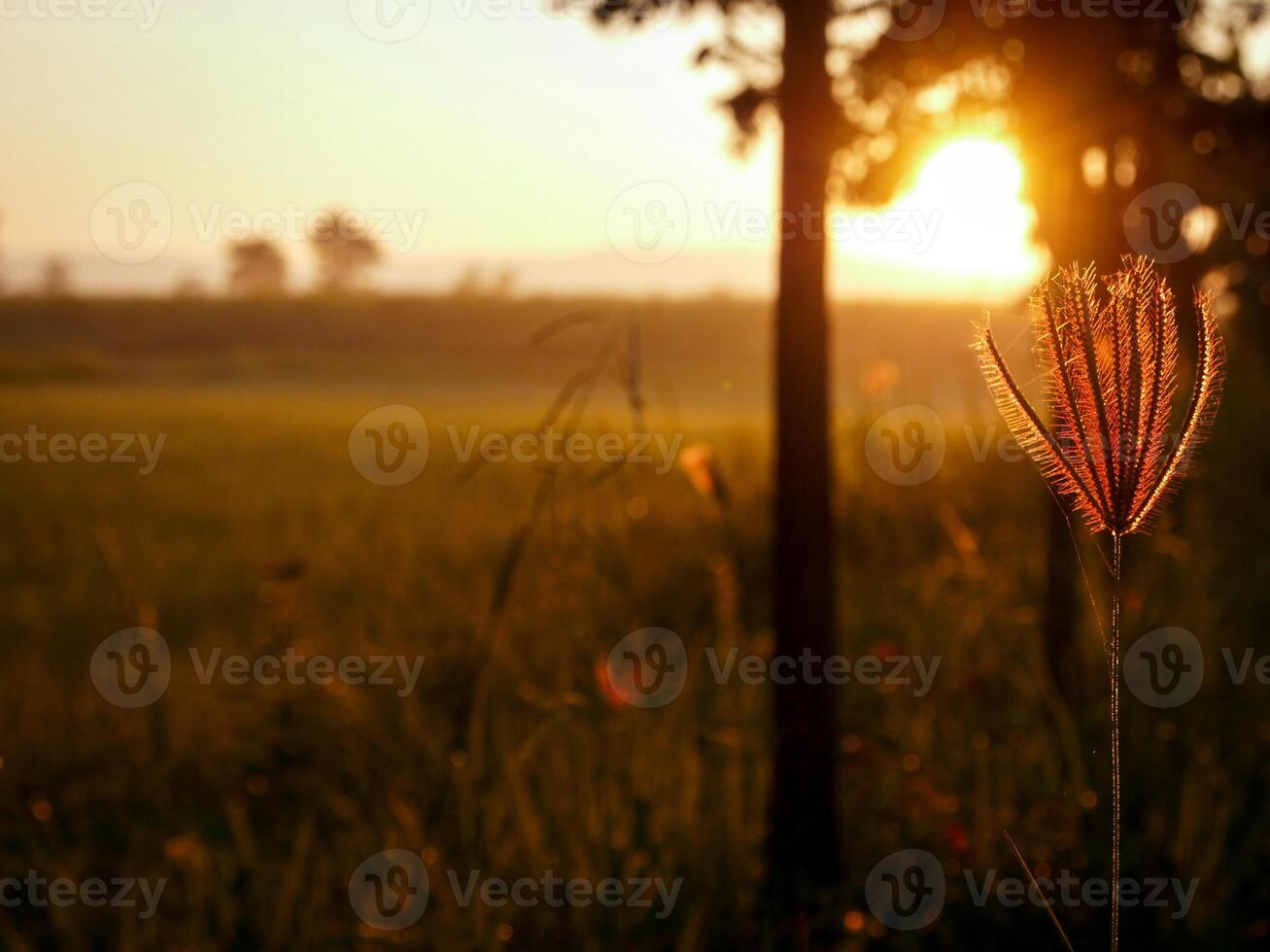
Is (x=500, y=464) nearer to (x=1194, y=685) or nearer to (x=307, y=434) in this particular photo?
(x=307, y=434)

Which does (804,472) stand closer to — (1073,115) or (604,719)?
(604,719)

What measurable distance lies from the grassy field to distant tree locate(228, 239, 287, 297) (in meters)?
47.0

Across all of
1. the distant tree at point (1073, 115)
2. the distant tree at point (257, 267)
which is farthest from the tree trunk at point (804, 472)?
the distant tree at point (257, 267)

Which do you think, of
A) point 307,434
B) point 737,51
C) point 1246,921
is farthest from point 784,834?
point 307,434

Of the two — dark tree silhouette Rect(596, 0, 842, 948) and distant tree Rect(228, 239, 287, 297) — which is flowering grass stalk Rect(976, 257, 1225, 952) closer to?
dark tree silhouette Rect(596, 0, 842, 948)

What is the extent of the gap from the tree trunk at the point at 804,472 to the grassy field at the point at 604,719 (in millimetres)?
191

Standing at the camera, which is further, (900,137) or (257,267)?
(257,267)

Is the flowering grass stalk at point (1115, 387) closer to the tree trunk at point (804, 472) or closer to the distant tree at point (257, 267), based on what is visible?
the tree trunk at point (804, 472)

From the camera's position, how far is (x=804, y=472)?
3.46 metres

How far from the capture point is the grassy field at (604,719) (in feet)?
11.0

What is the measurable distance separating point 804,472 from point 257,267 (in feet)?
202

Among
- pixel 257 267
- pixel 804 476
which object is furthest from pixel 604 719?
pixel 257 267

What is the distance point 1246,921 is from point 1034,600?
282 centimetres

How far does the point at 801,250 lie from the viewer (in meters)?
3.41
